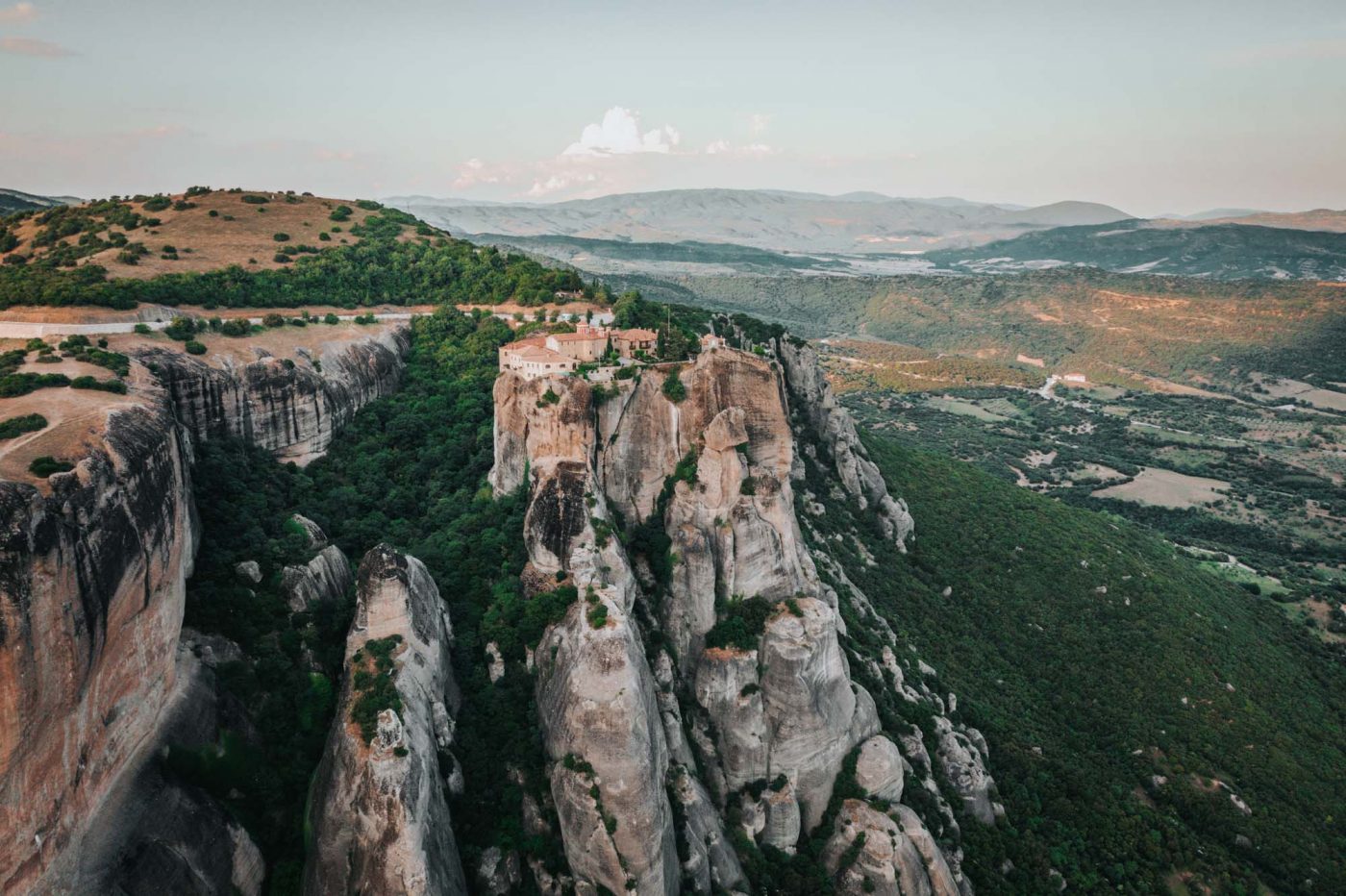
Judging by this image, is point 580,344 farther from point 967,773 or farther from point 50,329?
point 967,773

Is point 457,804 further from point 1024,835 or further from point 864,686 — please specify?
point 1024,835

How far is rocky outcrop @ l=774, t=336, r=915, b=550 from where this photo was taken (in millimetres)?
78688

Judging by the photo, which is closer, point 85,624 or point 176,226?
point 85,624

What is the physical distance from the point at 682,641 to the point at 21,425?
33.5 m

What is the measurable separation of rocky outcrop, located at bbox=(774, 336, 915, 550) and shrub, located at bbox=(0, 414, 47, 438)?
62672mm

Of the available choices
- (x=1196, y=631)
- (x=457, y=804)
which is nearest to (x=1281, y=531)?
(x=1196, y=631)

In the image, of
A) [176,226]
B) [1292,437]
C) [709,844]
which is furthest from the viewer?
[1292,437]

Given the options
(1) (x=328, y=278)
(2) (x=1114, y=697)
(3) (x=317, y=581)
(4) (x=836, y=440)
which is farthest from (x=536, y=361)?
(2) (x=1114, y=697)

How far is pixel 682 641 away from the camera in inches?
1828

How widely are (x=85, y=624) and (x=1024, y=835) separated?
53.9 metres

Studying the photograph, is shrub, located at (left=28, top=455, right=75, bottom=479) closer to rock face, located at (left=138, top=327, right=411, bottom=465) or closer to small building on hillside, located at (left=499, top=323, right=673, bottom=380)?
rock face, located at (left=138, top=327, right=411, bottom=465)

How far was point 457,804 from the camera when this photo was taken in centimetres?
3550

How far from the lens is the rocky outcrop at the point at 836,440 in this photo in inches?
3098

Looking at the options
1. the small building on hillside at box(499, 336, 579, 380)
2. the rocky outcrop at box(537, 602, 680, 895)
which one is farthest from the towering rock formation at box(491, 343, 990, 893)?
the small building on hillside at box(499, 336, 579, 380)
